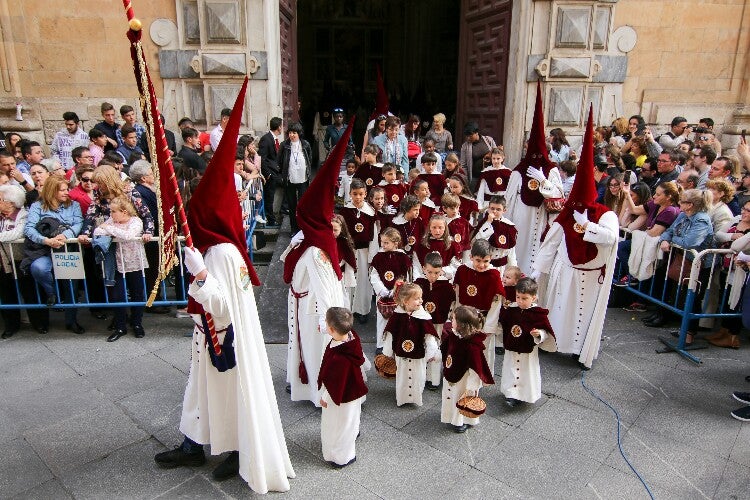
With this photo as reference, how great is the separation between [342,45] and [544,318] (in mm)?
16240

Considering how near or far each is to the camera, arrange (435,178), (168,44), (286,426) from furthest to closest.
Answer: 1. (168,44)
2. (435,178)
3. (286,426)

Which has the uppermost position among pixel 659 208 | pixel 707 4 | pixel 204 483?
pixel 707 4

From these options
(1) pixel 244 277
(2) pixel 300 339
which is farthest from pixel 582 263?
(1) pixel 244 277

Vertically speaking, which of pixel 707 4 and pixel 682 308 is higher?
pixel 707 4

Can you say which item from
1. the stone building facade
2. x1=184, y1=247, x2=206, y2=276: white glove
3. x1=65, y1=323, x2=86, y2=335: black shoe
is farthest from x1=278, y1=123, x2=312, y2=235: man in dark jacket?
x1=184, y1=247, x2=206, y2=276: white glove

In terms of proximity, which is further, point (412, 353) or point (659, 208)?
point (659, 208)

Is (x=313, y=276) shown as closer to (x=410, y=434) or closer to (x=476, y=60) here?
(x=410, y=434)

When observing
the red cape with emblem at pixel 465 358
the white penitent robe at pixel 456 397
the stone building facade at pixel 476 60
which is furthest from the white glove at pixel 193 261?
the stone building facade at pixel 476 60

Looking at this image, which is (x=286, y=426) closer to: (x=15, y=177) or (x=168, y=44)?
(x=15, y=177)

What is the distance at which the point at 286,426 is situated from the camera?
4.31 metres

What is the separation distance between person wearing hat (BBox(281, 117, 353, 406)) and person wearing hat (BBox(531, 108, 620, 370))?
2.33 meters

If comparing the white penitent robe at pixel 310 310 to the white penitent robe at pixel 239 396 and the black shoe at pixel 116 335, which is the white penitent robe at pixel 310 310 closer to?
the white penitent robe at pixel 239 396

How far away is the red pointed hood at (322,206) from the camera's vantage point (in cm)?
402

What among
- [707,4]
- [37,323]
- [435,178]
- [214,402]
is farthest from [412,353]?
[707,4]
